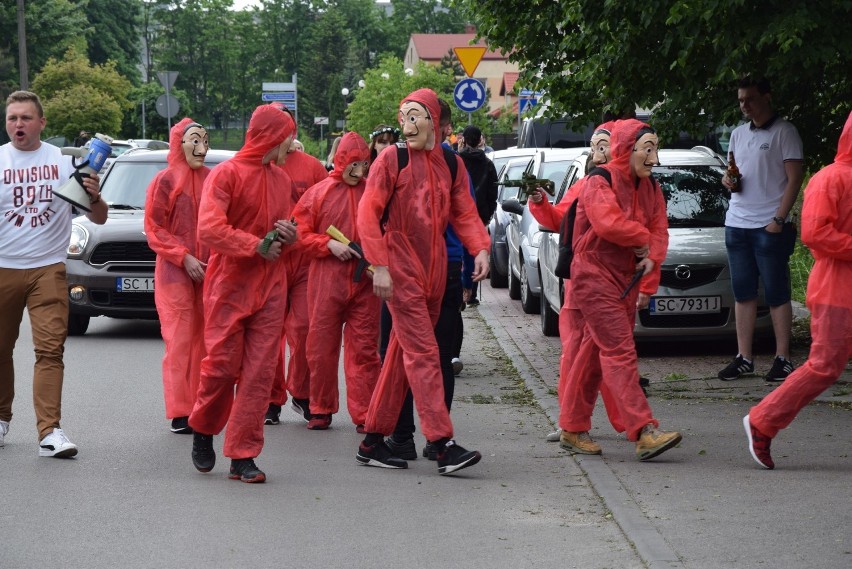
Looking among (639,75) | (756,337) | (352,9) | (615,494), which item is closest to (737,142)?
(639,75)

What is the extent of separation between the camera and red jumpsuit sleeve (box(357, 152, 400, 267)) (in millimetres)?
7285

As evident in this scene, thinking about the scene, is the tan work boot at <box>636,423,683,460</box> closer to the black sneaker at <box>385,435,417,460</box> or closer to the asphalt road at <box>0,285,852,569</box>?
the asphalt road at <box>0,285,852,569</box>

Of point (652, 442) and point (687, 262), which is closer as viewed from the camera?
point (652, 442)

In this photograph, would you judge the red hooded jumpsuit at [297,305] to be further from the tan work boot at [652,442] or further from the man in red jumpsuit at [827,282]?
the man in red jumpsuit at [827,282]

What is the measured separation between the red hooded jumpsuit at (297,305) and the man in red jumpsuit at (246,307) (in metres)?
1.43

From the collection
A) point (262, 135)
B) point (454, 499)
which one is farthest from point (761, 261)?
point (262, 135)

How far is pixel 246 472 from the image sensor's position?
24.0 feet

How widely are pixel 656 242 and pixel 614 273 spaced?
0.96ft

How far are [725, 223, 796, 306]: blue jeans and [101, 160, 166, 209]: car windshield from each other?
6.47m

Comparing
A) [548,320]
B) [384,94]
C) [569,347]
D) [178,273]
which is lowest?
[384,94]

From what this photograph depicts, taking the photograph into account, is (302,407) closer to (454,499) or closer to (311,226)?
(311,226)

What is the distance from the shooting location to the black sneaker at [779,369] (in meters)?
10.5

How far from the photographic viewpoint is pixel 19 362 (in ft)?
40.3

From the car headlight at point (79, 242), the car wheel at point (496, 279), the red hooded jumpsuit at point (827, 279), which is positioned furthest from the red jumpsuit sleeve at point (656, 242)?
the car wheel at point (496, 279)
